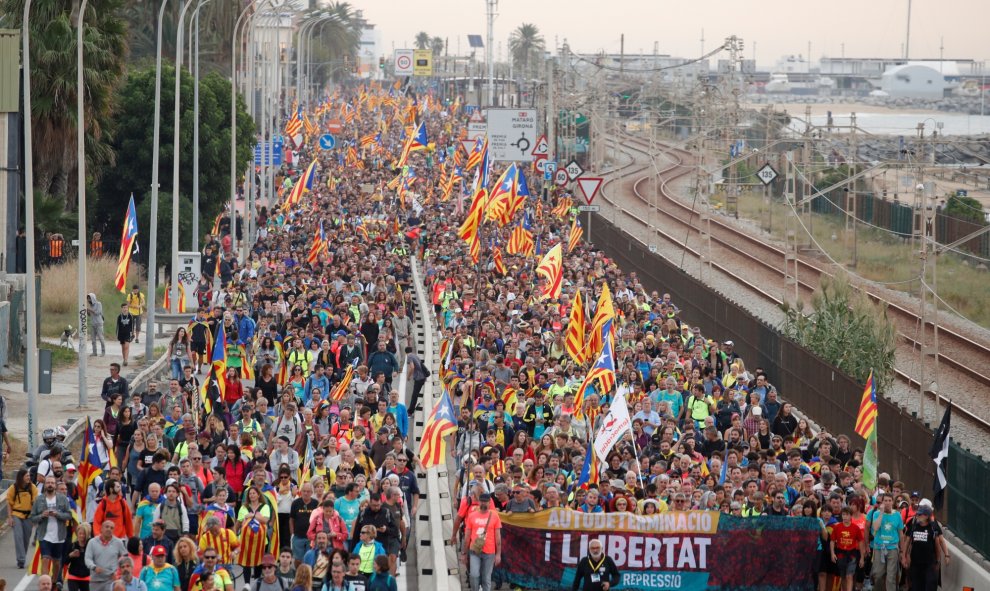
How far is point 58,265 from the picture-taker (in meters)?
42.4

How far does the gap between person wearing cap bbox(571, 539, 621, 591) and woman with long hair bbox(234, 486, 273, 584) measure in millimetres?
2723

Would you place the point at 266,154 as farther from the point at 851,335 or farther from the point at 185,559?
the point at 185,559

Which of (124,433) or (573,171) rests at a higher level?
(573,171)

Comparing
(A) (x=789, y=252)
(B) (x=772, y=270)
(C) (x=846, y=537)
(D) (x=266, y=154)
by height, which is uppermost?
(D) (x=266, y=154)

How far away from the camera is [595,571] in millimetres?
14875

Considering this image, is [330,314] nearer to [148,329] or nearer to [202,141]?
[148,329]

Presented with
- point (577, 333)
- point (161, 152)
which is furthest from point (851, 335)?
point (161, 152)

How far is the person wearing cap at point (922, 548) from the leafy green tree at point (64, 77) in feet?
91.2

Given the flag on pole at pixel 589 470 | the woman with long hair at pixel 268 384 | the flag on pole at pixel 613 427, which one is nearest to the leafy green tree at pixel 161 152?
the woman with long hair at pixel 268 384

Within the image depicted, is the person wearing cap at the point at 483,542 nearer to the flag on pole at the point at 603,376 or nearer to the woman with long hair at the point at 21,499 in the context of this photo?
the woman with long hair at the point at 21,499

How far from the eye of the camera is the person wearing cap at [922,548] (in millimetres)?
15930

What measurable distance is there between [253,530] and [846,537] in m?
5.41

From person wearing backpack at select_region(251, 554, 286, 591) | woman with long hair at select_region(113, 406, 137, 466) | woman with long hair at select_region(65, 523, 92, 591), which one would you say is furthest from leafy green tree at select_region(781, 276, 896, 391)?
person wearing backpack at select_region(251, 554, 286, 591)

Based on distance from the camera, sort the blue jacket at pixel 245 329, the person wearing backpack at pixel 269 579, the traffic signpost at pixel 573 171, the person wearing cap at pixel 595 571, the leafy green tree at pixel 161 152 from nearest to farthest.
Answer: the person wearing backpack at pixel 269 579, the person wearing cap at pixel 595 571, the blue jacket at pixel 245 329, the traffic signpost at pixel 573 171, the leafy green tree at pixel 161 152
